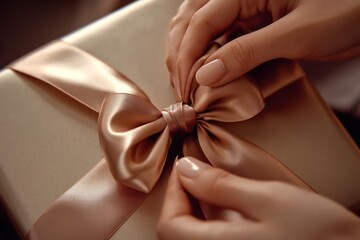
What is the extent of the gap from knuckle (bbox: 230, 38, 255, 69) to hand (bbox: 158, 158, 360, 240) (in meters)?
0.17

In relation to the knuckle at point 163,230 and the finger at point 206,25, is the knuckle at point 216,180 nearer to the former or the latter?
the knuckle at point 163,230

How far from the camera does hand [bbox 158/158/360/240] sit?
42 cm

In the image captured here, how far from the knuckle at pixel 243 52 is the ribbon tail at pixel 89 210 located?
8.7 inches

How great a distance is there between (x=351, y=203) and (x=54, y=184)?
425 mm

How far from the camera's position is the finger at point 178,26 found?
62cm

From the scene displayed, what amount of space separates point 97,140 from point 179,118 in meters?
0.13

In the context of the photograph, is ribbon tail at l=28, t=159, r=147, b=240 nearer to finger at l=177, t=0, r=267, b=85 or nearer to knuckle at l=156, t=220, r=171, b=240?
knuckle at l=156, t=220, r=171, b=240

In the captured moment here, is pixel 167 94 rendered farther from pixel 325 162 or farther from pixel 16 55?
pixel 16 55

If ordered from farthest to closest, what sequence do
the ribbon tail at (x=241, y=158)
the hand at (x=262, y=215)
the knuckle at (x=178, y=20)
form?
1. the knuckle at (x=178, y=20)
2. the ribbon tail at (x=241, y=158)
3. the hand at (x=262, y=215)

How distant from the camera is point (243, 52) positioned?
56 cm

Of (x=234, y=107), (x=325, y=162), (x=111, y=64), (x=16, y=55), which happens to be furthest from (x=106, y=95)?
(x=16, y=55)

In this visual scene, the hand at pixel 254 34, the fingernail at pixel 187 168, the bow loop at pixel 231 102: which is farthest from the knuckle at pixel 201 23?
the fingernail at pixel 187 168

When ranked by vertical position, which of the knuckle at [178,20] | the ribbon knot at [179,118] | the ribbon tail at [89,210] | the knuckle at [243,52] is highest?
the knuckle at [178,20]

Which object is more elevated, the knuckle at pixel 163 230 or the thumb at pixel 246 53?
the thumb at pixel 246 53
